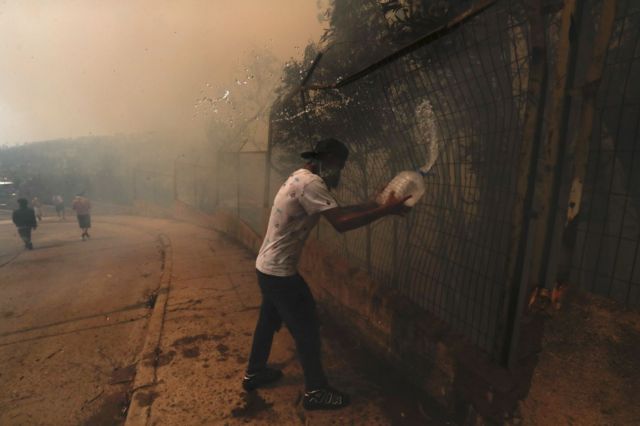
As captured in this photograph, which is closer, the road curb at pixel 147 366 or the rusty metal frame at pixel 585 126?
the rusty metal frame at pixel 585 126

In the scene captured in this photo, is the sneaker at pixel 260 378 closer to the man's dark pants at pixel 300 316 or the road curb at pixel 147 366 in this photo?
the man's dark pants at pixel 300 316

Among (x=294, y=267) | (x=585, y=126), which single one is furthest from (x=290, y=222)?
(x=585, y=126)

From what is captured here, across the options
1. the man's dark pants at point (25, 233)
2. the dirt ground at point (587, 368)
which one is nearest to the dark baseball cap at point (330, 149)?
the dirt ground at point (587, 368)

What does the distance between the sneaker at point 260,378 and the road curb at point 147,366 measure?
66 centimetres

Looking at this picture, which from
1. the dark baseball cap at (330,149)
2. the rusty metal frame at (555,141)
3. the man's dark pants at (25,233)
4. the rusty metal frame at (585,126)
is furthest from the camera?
the man's dark pants at (25,233)

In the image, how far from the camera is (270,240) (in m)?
2.36

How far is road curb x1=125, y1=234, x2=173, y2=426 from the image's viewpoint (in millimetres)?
2396

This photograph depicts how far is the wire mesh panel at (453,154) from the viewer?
183 cm

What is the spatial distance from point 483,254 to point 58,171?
4567 centimetres

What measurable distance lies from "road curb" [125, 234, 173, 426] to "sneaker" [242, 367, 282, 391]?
2.15 feet

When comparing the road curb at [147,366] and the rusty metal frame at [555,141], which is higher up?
the rusty metal frame at [555,141]

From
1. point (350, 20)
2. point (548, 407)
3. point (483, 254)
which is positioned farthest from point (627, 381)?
point (350, 20)

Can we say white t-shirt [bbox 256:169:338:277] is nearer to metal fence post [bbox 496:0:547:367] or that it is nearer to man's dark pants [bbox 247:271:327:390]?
man's dark pants [bbox 247:271:327:390]

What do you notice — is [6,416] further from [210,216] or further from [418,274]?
[210,216]
